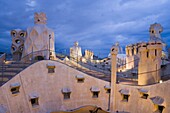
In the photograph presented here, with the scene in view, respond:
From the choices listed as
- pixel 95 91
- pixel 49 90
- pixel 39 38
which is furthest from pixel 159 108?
pixel 39 38

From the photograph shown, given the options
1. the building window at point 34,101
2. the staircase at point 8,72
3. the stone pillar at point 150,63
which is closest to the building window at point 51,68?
A: the staircase at point 8,72

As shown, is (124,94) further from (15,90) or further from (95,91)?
(15,90)

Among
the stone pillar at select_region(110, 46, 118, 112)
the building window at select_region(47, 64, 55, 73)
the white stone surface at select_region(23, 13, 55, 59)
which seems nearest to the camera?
the building window at select_region(47, 64, 55, 73)

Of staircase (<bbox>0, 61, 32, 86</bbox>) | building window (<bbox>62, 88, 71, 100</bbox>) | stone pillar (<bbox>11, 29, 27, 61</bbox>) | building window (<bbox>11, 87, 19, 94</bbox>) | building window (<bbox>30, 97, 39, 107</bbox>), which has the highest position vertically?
stone pillar (<bbox>11, 29, 27, 61</bbox>)

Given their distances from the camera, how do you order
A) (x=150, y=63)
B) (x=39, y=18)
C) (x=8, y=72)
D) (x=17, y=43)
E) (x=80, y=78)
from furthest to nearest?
(x=17, y=43), (x=39, y=18), (x=80, y=78), (x=150, y=63), (x=8, y=72)

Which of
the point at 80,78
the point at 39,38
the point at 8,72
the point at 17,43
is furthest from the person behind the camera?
the point at 17,43

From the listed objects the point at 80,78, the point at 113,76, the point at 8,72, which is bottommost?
the point at 80,78

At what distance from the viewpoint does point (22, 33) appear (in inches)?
851

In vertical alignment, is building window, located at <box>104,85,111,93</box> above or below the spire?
below

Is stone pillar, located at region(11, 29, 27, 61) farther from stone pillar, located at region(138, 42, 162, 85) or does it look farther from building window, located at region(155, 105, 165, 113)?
building window, located at region(155, 105, 165, 113)

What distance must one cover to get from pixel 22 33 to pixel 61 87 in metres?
11.8

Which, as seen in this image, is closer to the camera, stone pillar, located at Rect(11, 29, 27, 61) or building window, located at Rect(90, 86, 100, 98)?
building window, located at Rect(90, 86, 100, 98)

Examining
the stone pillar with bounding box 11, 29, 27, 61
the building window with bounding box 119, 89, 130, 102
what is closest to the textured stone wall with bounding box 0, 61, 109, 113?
the building window with bounding box 119, 89, 130, 102

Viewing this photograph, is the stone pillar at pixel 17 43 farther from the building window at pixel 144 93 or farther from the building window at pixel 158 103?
the building window at pixel 158 103
